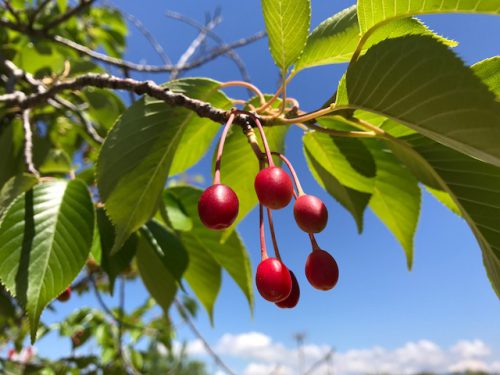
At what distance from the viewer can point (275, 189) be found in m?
0.73

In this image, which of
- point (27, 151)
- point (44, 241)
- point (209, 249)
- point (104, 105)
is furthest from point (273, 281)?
point (104, 105)

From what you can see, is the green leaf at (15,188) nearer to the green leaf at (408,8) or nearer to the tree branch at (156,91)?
the tree branch at (156,91)

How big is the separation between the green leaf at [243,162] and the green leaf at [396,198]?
0.81ft

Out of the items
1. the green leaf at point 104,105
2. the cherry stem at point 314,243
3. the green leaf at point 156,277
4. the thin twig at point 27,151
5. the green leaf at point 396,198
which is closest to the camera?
the cherry stem at point 314,243

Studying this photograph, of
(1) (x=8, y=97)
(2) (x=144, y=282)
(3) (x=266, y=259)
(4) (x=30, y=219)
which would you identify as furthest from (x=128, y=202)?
(1) (x=8, y=97)

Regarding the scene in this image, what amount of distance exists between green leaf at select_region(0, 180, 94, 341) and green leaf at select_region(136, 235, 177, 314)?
32cm

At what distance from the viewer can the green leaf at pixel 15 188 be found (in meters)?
1.14

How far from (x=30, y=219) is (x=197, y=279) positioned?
581mm

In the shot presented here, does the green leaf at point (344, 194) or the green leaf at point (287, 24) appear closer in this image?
the green leaf at point (287, 24)

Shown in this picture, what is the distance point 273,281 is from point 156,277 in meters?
0.78

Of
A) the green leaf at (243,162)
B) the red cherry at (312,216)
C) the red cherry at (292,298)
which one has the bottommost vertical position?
the red cherry at (292,298)

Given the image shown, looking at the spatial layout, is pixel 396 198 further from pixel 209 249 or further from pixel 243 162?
pixel 209 249

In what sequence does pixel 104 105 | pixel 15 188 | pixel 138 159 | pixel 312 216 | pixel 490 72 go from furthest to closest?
1. pixel 104 105
2. pixel 15 188
3. pixel 138 159
4. pixel 312 216
5. pixel 490 72

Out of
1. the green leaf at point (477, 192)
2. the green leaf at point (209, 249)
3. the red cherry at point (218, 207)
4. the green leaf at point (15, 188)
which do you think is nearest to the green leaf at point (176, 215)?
the green leaf at point (209, 249)
